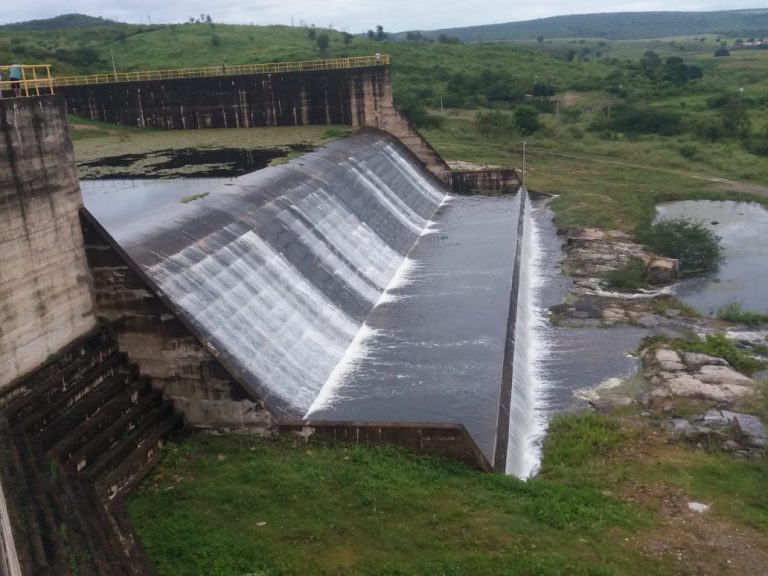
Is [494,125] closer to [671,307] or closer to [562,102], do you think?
[562,102]

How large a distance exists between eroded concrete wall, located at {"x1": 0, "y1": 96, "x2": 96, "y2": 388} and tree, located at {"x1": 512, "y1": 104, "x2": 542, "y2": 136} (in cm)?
4205

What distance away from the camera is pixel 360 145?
35906 mm

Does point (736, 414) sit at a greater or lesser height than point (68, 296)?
lesser

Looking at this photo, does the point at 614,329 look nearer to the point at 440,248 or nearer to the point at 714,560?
the point at 440,248

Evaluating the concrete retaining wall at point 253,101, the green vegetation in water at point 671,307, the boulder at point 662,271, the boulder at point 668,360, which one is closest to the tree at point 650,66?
the concrete retaining wall at point 253,101

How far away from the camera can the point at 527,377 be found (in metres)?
19.6

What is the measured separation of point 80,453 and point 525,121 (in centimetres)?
4509

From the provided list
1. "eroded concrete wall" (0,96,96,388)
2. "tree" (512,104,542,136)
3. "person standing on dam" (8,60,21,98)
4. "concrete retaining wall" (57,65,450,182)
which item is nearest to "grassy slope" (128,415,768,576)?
"eroded concrete wall" (0,96,96,388)

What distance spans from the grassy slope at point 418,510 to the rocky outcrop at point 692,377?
2818 millimetres

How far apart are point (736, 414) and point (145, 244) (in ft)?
45.4

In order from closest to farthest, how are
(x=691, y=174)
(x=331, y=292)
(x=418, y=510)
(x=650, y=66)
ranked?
(x=418, y=510), (x=331, y=292), (x=691, y=174), (x=650, y=66)

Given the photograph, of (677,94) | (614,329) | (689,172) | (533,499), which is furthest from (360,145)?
(677,94)

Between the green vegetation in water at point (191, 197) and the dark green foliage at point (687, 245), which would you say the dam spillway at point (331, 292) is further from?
the dark green foliage at point (687, 245)

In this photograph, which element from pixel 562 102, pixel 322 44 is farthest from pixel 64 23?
pixel 562 102
